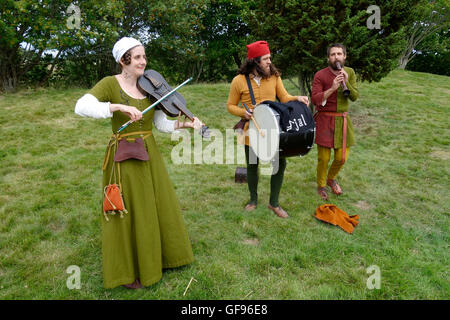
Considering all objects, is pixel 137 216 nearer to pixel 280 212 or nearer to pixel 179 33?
pixel 280 212

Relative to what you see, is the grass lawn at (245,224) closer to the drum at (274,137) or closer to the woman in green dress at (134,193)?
the woman in green dress at (134,193)

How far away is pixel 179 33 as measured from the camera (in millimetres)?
11328

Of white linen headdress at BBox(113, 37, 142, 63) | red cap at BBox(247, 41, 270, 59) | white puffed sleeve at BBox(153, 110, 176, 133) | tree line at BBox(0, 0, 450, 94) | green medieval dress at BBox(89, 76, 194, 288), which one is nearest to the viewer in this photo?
white linen headdress at BBox(113, 37, 142, 63)

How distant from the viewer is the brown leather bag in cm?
230

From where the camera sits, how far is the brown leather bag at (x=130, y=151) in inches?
90.6

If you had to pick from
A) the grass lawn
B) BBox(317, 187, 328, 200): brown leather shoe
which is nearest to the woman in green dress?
the grass lawn

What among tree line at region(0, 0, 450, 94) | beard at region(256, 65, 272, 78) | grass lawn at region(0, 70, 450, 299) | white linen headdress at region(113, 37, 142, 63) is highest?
tree line at region(0, 0, 450, 94)

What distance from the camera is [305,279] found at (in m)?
2.74

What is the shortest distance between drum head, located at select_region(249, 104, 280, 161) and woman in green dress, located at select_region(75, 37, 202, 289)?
83 centimetres

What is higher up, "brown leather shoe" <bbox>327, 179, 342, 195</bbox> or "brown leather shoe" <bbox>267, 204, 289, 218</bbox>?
"brown leather shoe" <bbox>327, 179, 342, 195</bbox>

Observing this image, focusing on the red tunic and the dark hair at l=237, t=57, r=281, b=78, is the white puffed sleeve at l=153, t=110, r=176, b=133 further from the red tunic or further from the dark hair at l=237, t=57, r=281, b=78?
the red tunic

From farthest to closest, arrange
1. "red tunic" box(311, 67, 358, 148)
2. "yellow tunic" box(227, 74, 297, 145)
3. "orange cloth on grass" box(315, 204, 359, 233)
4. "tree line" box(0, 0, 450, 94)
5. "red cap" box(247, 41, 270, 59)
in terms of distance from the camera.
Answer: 1. "tree line" box(0, 0, 450, 94)
2. "red tunic" box(311, 67, 358, 148)
3. "orange cloth on grass" box(315, 204, 359, 233)
4. "yellow tunic" box(227, 74, 297, 145)
5. "red cap" box(247, 41, 270, 59)
